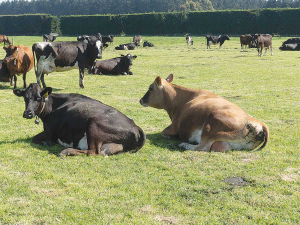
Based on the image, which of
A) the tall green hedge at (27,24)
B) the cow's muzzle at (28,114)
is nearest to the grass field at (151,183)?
the cow's muzzle at (28,114)

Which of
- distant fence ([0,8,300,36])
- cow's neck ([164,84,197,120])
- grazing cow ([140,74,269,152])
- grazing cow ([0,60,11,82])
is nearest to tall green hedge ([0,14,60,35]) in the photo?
distant fence ([0,8,300,36])

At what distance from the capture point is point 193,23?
69.7 meters

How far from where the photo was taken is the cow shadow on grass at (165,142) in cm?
671

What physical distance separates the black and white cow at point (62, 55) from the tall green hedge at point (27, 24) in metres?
73.0

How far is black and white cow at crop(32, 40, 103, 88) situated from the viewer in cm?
1355

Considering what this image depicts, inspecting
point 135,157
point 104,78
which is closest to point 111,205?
point 135,157

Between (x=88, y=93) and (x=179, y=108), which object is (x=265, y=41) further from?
(x=179, y=108)

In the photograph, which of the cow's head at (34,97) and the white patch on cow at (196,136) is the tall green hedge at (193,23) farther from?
the cow's head at (34,97)

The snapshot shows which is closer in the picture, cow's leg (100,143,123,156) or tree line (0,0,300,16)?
cow's leg (100,143,123,156)

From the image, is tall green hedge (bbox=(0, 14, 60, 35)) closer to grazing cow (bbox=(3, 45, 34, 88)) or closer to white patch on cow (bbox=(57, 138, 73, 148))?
grazing cow (bbox=(3, 45, 34, 88))

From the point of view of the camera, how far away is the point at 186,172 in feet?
17.8

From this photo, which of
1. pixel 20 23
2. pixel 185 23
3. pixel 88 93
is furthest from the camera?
pixel 20 23

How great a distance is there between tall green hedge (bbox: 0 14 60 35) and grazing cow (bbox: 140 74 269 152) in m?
81.2

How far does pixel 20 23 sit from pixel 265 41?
249 ft
